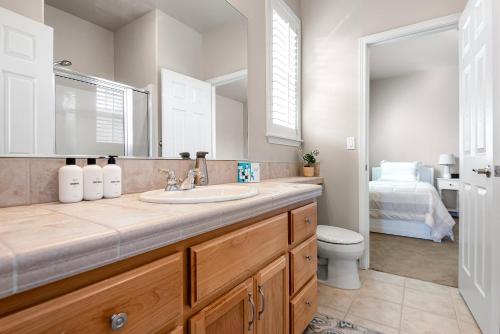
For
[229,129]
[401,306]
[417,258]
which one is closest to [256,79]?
[229,129]

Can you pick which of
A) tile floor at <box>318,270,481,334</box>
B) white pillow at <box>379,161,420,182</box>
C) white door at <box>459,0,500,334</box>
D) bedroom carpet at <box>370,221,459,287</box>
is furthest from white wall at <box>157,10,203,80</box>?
white pillow at <box>379,161,420,182</box>

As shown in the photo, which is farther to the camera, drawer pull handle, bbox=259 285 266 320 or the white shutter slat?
the white shutter slat

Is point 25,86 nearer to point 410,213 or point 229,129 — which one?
point 229,129

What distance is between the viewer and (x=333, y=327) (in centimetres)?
152

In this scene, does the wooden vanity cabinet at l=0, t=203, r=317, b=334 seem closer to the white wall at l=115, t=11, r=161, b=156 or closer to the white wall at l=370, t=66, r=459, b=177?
the white wall at l=115, t=11, r=161, b=156

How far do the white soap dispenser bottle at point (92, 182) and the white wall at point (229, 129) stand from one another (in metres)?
0.76

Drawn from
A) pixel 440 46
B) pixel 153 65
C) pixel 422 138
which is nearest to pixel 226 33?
pixel 153 65

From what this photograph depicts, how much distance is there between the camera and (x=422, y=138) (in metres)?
5.02

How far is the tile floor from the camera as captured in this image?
5.01 feet

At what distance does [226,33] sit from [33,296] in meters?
1.68

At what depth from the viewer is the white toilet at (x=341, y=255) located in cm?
189

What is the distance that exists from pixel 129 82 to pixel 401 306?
211cm

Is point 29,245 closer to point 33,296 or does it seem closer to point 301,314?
point 33,296

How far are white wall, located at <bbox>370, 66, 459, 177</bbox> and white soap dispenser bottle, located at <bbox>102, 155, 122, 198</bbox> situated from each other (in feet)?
18.1
